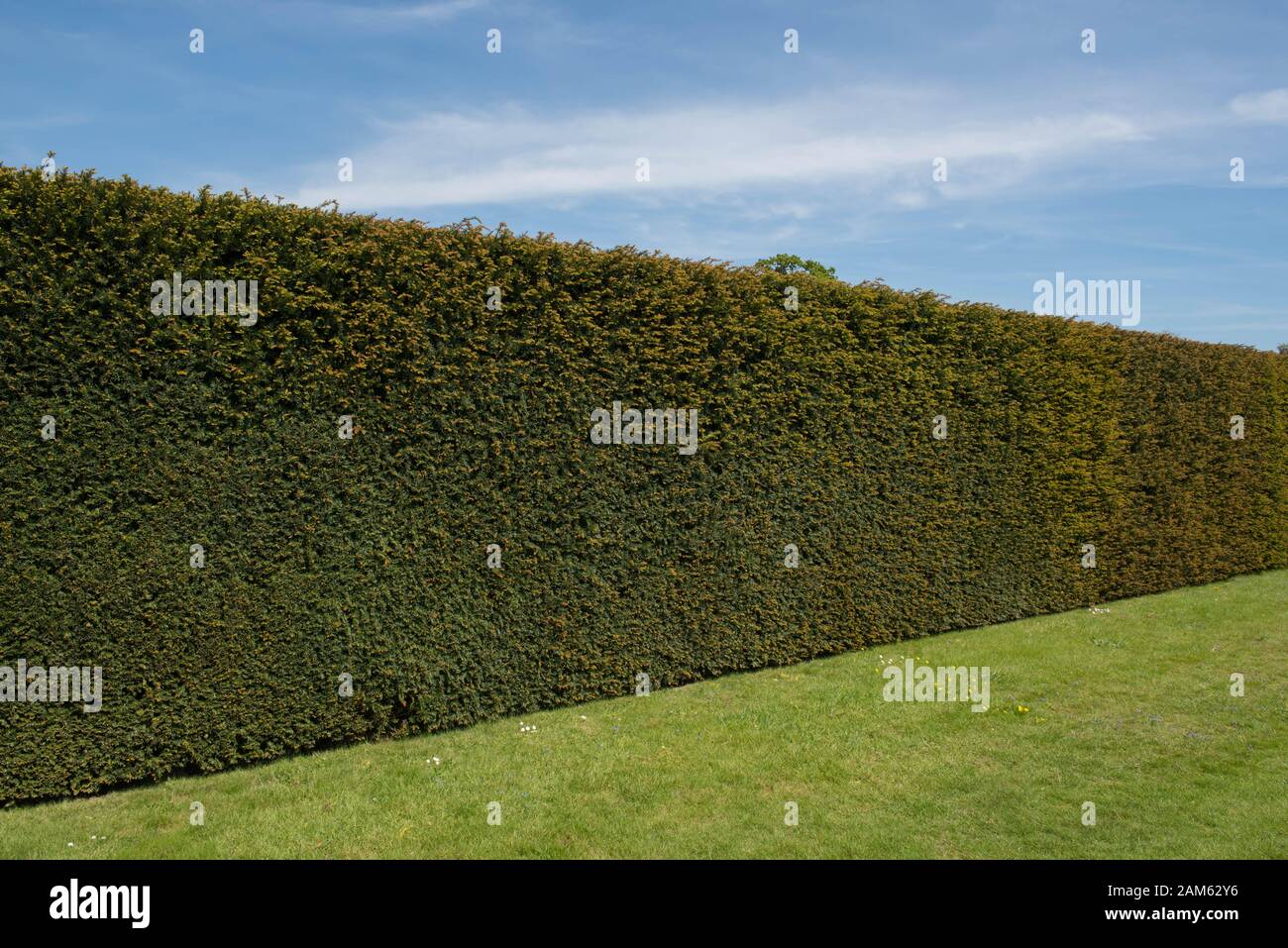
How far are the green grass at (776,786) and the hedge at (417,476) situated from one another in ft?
2.06

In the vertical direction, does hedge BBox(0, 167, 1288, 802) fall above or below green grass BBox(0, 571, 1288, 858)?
above

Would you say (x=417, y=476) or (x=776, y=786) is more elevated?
(x=417, y=476)

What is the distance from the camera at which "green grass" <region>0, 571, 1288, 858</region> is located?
5500 mm

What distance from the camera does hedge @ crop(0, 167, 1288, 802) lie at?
6133mm

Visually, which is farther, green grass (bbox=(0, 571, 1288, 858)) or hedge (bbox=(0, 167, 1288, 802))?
hedge (bbox=(0, 167, 1288, 802))

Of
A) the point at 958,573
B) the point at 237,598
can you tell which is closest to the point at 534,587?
the point at 237,598

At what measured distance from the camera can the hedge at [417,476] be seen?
6.13 m

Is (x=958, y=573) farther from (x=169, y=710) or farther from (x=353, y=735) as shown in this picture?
(x=169, y=710)

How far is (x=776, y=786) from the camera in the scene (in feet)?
21.0

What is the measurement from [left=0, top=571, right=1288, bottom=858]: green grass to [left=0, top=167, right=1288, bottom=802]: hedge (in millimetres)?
629

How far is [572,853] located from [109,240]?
5.21m

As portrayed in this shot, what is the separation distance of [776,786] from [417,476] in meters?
3.77

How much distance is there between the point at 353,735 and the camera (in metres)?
7.32
